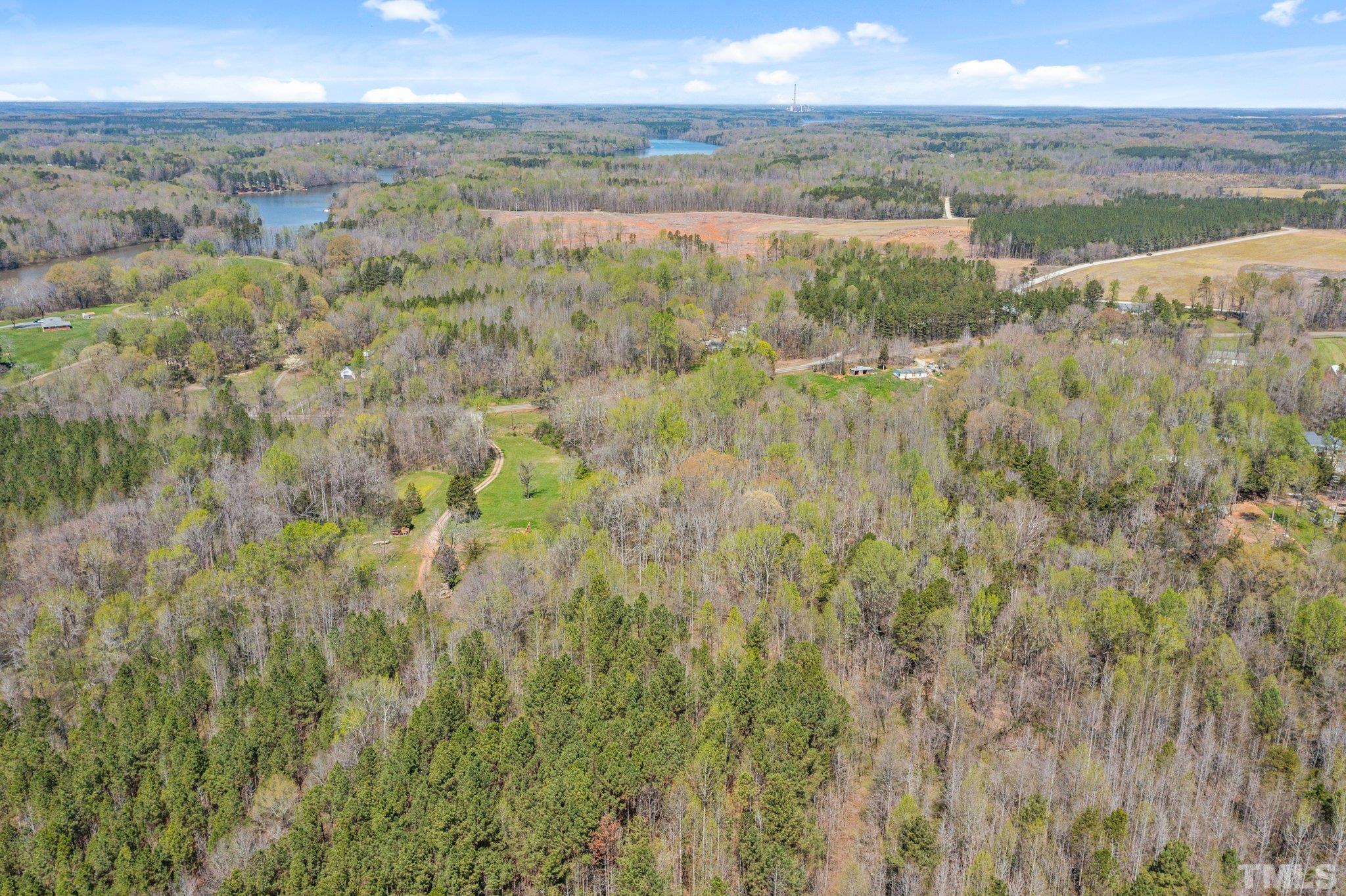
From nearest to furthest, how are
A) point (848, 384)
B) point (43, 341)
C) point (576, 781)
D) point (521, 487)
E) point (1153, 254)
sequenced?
point (576, 781) < point (521, 487) < point (848, 384) < point (43, 341) < point (1153, 254)

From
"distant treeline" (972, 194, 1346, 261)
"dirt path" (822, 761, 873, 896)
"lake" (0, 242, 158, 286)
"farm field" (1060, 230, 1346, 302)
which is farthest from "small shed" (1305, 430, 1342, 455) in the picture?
"lake" (0, 242, 158, 286)

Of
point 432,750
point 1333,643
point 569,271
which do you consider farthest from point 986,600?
point 569,271

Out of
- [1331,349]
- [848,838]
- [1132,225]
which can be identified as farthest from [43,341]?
[1132,225]

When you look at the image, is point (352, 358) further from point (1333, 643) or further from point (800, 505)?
point (1333, 643)

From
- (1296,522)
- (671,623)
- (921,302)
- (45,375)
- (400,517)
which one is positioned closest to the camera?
(671,623)

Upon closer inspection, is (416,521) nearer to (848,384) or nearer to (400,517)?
(400,517)

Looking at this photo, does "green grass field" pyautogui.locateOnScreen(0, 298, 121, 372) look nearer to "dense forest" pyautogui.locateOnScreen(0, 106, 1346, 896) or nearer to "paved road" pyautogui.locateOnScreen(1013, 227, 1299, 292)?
"dense forest" pyautogui.locateOnScreen(0, 106, 1346, 896)
